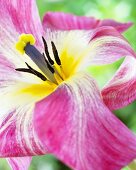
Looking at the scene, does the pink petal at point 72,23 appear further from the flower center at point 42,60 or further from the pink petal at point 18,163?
the pink petal at point 18,163

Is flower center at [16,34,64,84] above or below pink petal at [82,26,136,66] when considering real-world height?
above

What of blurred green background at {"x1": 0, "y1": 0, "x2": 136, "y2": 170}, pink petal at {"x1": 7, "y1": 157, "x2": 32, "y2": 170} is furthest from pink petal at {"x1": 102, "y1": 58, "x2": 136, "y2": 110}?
blurred green background at {"x1": 0, "y1": 0, "x2": 136, "y2": 170}

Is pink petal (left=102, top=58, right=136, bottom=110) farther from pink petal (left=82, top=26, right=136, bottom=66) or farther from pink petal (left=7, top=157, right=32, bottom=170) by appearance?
pink petal (left=7, top=157, right=32, bottom=170)

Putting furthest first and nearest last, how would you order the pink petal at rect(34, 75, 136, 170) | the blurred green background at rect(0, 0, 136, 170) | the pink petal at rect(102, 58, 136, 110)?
1. the blurred green background at rect(0, 0, 136, 170)
2. the pink petal at rect(102, 58, 136, 110)
3. the pink petal at rect(34, 75, 136, 170)

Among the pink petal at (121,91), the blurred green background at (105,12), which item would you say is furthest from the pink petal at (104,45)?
the blurred green background at (105,12)

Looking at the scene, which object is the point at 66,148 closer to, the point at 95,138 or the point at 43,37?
the point at 95,138

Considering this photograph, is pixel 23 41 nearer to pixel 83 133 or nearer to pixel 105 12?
pixel 83 133
